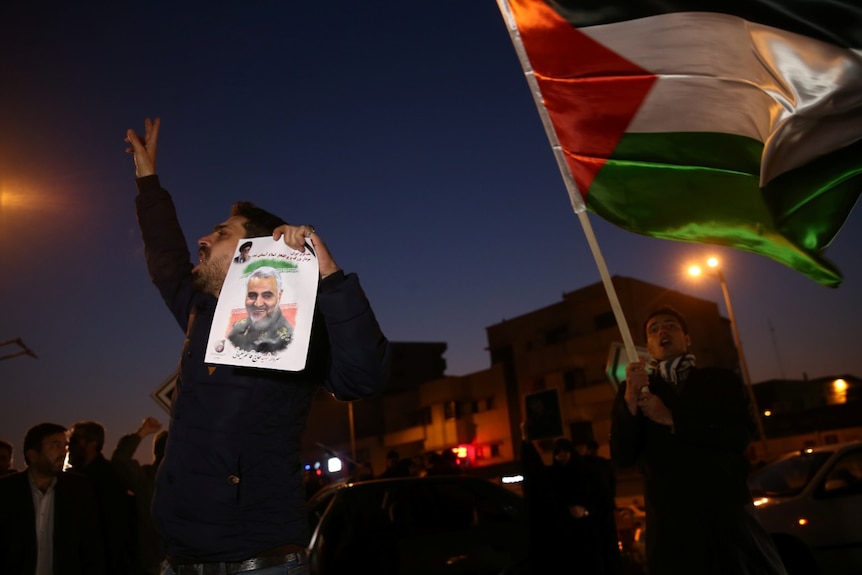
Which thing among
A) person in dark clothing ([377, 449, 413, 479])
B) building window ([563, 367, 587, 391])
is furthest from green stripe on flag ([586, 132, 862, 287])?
building window ([563, 367, 587, 391])

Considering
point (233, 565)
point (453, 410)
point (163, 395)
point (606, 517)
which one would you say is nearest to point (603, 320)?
point (453, 410)

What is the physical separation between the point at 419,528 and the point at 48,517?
3.42 meters

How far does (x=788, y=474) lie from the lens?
9188 mm

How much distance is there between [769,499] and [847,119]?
22.0 ft

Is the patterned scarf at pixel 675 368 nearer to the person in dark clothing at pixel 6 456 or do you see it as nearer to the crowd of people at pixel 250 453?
the crowd of people at pixel 250 453

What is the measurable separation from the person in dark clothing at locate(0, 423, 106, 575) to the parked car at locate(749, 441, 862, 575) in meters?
7.14

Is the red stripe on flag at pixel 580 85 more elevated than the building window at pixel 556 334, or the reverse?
the building window at pixel 556 334

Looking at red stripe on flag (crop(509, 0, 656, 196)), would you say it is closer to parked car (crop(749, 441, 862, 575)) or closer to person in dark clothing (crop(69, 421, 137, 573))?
person in dark clothing (crop(69, 421, 137, 573))

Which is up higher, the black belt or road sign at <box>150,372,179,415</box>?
road sign at <box>150,372,179,415</box>

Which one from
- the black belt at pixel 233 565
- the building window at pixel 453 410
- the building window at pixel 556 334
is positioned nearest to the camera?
the black belt at pixel 233 565

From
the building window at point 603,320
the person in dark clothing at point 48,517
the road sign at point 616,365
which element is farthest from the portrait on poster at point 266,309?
the building window at point 603,320

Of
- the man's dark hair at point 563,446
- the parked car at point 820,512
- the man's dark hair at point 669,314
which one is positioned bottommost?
→ the parked car at point 820,512

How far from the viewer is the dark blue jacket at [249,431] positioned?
92.7 inches

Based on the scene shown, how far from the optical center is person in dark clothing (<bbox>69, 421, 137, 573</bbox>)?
229 inches
